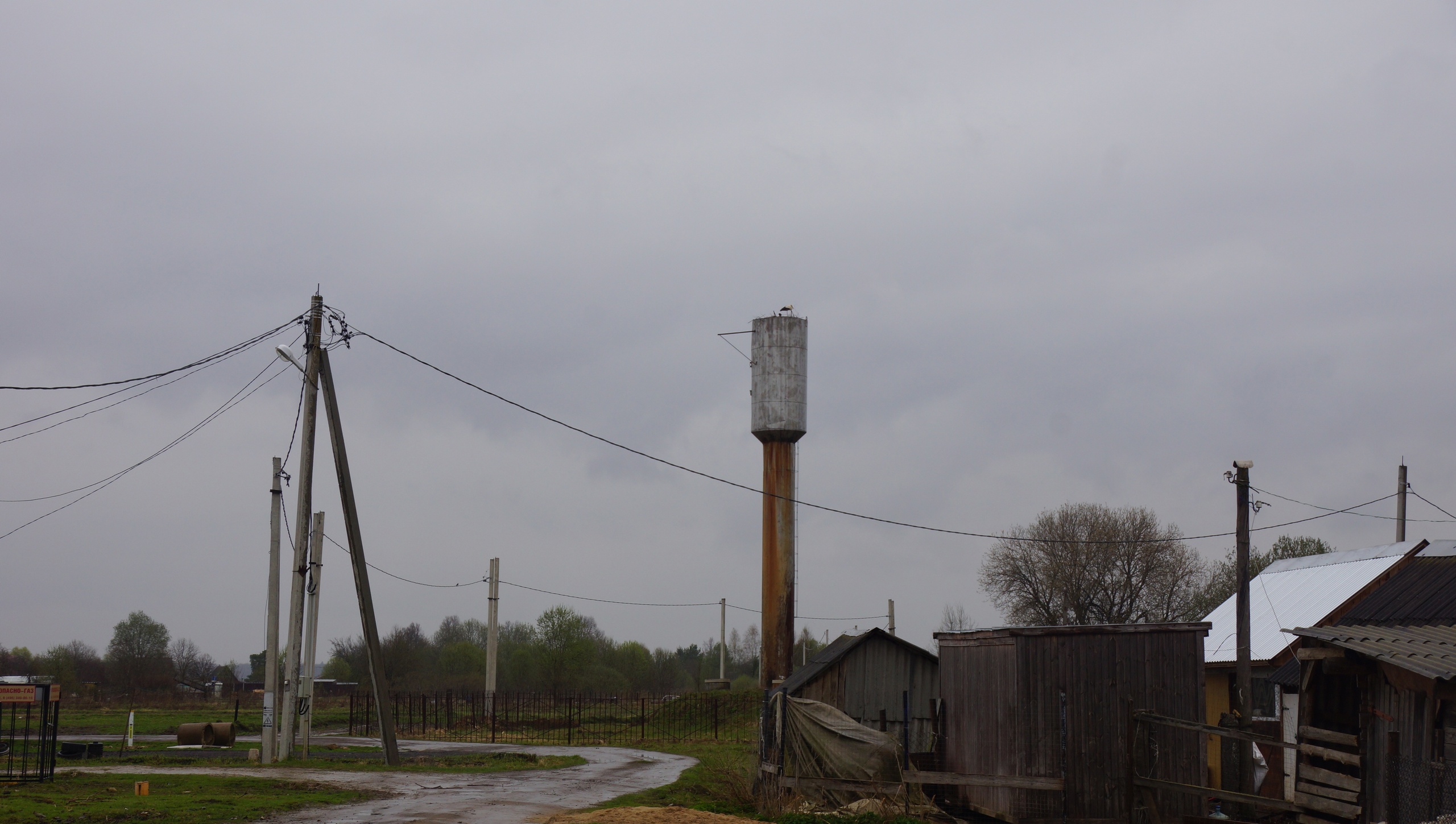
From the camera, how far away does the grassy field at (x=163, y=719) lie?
134 ft

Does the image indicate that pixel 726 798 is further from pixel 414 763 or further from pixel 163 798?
pixel 414 763

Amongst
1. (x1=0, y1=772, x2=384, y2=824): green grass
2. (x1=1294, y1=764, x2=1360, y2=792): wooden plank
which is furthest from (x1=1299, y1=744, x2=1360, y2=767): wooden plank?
(x1=0, y1=772, x2=384, y2=824): green grass

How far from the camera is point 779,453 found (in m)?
30.4

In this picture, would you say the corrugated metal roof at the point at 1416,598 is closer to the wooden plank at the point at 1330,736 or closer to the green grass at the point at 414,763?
the wooden plank at the point at 1330,736

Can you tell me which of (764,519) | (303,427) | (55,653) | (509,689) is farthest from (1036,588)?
(55,653)

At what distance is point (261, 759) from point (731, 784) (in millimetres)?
11211

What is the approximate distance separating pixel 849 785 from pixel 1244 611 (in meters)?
6.95

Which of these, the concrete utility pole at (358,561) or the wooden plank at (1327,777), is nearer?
the wooden plank at (1327,777)

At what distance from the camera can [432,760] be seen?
86.7ft

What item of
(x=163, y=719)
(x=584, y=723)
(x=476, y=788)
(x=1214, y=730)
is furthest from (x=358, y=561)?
(x=163, y=719)

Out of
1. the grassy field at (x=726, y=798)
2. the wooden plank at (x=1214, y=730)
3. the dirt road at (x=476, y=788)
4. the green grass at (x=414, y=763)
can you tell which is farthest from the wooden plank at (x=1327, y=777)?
the green grass at (x=414, y=763)

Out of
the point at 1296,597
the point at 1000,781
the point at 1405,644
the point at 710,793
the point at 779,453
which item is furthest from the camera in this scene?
the point at 779,453

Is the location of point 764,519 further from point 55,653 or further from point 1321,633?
point 55,653

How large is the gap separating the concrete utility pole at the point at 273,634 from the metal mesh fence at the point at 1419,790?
19.9m
